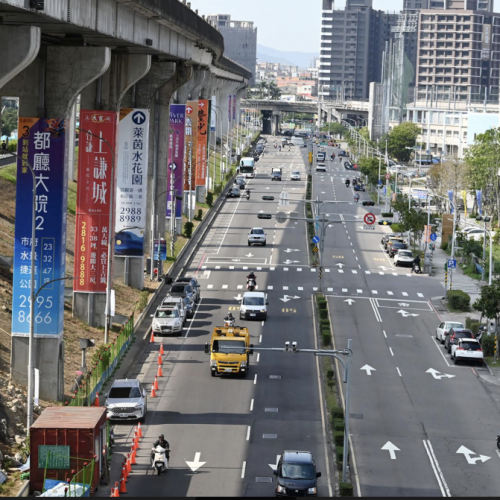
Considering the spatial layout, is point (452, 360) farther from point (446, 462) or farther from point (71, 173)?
point (71, 173)

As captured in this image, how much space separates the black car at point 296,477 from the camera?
36094 millimetres

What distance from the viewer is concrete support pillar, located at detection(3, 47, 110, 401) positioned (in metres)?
44.4

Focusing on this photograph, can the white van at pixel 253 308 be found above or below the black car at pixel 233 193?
below

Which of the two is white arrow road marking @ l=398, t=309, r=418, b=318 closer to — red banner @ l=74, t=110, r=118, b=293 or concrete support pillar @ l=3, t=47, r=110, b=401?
red banner @ l=74, t=110, r=118, b=293

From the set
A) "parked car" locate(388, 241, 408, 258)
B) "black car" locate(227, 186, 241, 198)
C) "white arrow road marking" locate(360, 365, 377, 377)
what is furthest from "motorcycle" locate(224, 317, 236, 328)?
"black car" locate(227, 186, 241, 198)

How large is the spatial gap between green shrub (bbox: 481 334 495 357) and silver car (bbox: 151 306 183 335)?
16.4 meters

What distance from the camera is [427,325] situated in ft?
227

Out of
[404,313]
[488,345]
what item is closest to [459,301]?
[404,313]

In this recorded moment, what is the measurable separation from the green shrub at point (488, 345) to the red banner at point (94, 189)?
67.4 ft

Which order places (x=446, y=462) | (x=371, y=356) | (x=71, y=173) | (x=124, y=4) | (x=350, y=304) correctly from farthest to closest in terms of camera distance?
(x=71, y=173), (x=350, y=304), (x=371, y=356), (x=124, y=4), (x=446, y=462)

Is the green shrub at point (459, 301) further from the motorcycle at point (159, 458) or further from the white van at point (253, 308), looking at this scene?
the motorcycle at point (159, 458)

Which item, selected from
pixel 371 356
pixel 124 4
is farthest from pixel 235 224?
pixel 124 4

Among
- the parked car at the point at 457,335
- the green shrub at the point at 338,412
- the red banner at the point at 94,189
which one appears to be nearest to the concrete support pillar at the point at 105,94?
the red banner at the point at 94,189

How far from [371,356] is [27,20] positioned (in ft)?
92.4
